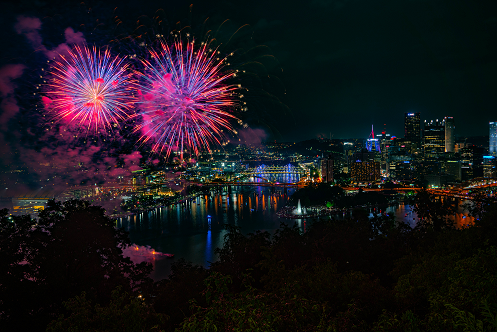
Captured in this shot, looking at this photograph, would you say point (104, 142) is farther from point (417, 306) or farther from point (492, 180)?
point (492, 180)

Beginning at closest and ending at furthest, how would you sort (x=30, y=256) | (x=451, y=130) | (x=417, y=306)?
1. (x=417, y=306)
2. (x=30, y=256)
3. (x=451, y=130)

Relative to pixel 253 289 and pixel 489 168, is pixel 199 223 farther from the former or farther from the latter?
pixel 489 168

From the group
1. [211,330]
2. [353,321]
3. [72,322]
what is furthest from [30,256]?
[353,321]

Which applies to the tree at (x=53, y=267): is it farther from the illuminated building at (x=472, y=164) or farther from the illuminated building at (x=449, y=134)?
the illuminated building at (x=449, y=134)

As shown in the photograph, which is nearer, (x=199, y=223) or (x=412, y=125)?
(x=199, y=223)

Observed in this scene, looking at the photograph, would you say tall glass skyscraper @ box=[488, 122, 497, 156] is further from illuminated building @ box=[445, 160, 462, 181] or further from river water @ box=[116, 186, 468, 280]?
river water @ box=[116, 186, 468, 280]

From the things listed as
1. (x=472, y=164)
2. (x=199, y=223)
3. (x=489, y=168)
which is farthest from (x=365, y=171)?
(x=199, y=223)
